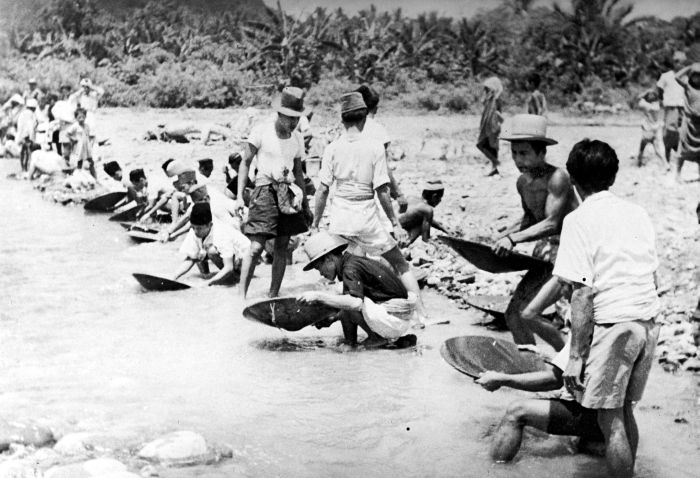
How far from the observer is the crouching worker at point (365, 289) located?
470cm

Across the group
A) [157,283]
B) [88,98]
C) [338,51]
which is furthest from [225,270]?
[88,98]

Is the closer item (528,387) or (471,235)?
(528,387)

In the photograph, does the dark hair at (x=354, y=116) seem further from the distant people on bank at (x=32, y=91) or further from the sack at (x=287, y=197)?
the distant people on bank at (x=32, y=91)

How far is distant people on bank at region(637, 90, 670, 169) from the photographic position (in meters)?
7.55

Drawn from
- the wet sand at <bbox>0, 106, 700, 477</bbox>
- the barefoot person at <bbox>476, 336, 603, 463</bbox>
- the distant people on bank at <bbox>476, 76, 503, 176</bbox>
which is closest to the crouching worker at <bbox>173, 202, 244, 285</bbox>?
the wet sand at <bbox>0, 106, 700, 477</bbox>

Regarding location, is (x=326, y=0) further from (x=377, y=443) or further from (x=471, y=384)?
(x=377, y=443)

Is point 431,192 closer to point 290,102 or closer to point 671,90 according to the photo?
point 290,102

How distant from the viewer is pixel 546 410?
321cm

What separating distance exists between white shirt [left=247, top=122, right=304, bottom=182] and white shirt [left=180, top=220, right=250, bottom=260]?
31.1 inches

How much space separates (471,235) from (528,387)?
4111 millimetres

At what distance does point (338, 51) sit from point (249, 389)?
298cm

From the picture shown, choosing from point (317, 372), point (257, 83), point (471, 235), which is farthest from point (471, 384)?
point (257, 83)

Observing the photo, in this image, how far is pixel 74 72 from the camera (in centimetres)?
682

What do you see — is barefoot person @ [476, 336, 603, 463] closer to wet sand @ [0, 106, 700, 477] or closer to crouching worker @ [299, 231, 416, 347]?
wet sand @ [0, 106, 700, 477]
